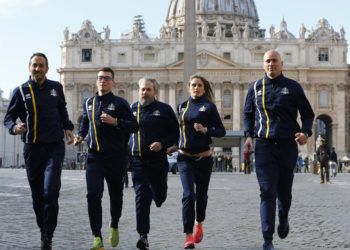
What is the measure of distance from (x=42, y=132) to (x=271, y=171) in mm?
2189

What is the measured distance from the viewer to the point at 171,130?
905 centimetres

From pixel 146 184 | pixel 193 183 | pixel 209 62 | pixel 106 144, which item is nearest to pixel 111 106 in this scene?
pixel 106 144

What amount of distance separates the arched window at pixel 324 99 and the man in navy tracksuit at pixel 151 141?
79.6 meters

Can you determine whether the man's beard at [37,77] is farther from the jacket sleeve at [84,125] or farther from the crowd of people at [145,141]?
the jacket sleeve at [84,125]

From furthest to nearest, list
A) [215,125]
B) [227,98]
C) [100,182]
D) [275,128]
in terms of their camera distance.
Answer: [227,98] < [215,125] < [100,182] < [275,128]

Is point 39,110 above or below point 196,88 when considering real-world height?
below

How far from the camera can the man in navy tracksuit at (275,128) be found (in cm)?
800

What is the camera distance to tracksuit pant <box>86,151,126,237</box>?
8.18 metres

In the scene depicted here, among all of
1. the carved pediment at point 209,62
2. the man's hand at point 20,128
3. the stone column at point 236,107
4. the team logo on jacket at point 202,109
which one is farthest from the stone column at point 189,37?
the stone column at point 236,107

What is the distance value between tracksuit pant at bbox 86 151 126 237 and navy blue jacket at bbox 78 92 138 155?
0.08 m

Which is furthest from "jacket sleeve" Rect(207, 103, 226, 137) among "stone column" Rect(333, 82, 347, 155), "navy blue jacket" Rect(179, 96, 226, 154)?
"stone column" Rect(333, 82, 347, 155)

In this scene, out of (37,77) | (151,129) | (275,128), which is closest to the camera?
(275,128)

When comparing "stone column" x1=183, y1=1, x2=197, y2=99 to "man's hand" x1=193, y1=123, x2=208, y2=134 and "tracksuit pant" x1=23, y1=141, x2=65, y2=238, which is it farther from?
"tracksuit pant" x1=23, y1=141, x2=65, y2=238

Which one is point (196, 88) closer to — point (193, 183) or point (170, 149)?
point (170, 149)
